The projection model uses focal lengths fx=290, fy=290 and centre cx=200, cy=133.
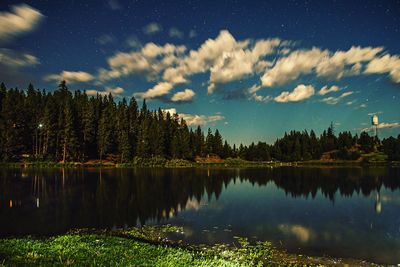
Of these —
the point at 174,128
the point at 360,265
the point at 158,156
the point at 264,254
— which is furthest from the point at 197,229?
the point at 174,128

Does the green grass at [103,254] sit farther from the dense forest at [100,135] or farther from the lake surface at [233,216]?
the dense forest at [100,135]

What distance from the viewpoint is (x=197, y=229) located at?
2158cm

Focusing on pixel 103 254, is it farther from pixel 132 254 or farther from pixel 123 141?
pixel 123 141

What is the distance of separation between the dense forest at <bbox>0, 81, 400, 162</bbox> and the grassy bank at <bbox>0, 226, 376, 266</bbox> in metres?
90.6

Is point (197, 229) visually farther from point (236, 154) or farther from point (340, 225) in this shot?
point (236, 154)

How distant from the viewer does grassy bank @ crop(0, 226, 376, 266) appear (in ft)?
37.1

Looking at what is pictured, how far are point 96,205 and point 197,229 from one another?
13525 mm

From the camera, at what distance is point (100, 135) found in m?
107

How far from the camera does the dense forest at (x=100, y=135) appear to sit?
9925cm

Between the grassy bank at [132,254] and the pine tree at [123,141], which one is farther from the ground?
the pine tree at [123,141]

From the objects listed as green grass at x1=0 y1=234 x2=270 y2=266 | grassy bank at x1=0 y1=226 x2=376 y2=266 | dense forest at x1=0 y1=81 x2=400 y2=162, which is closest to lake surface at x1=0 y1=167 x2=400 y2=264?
grassy bank at x1=0 y1=226 x2=376 y2=266

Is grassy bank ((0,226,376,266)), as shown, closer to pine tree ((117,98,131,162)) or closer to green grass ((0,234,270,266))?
green grass ((0,234,270,266))

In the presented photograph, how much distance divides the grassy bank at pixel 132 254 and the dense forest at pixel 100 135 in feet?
297

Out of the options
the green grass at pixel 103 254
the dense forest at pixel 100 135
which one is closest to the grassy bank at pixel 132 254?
the green grass at pixel 103 254
